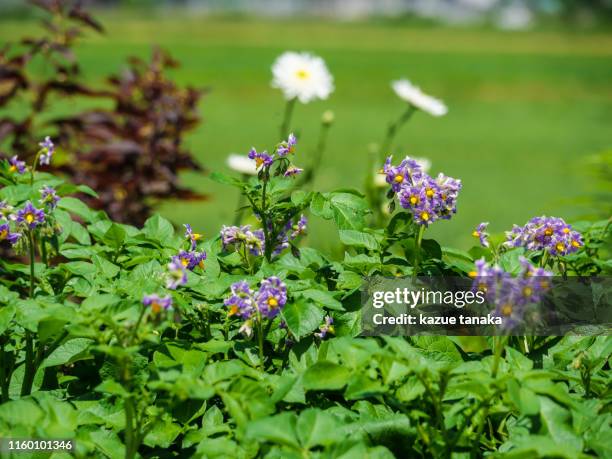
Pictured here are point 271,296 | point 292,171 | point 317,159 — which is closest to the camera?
point 271,296

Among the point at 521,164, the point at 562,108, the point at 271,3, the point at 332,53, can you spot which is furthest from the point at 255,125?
the point at 271,3

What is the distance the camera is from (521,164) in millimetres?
7973

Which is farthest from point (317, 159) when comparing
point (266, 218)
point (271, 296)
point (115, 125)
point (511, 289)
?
point (511, 289)

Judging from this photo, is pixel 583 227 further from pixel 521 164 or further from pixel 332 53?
pixel 332 53

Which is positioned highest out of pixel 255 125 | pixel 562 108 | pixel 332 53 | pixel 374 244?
pixel 332 53

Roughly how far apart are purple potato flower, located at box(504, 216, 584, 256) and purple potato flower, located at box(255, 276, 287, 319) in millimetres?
433

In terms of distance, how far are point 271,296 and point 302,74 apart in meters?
1.64

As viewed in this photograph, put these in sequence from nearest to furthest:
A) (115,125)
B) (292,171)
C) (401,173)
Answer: (401,173), (292,171), (115,125)

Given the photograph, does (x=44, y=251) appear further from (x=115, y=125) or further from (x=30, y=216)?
(x=115, y=125)

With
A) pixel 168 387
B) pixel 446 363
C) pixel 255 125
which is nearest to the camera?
pixel 168 387

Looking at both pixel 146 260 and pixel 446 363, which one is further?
pixel 146 260

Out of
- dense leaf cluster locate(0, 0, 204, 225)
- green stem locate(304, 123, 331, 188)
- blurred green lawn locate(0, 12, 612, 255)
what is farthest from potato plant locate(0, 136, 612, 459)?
green stem locate(304, 123, 331, 188)

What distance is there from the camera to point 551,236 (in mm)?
1312

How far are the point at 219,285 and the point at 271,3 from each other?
79164mm
